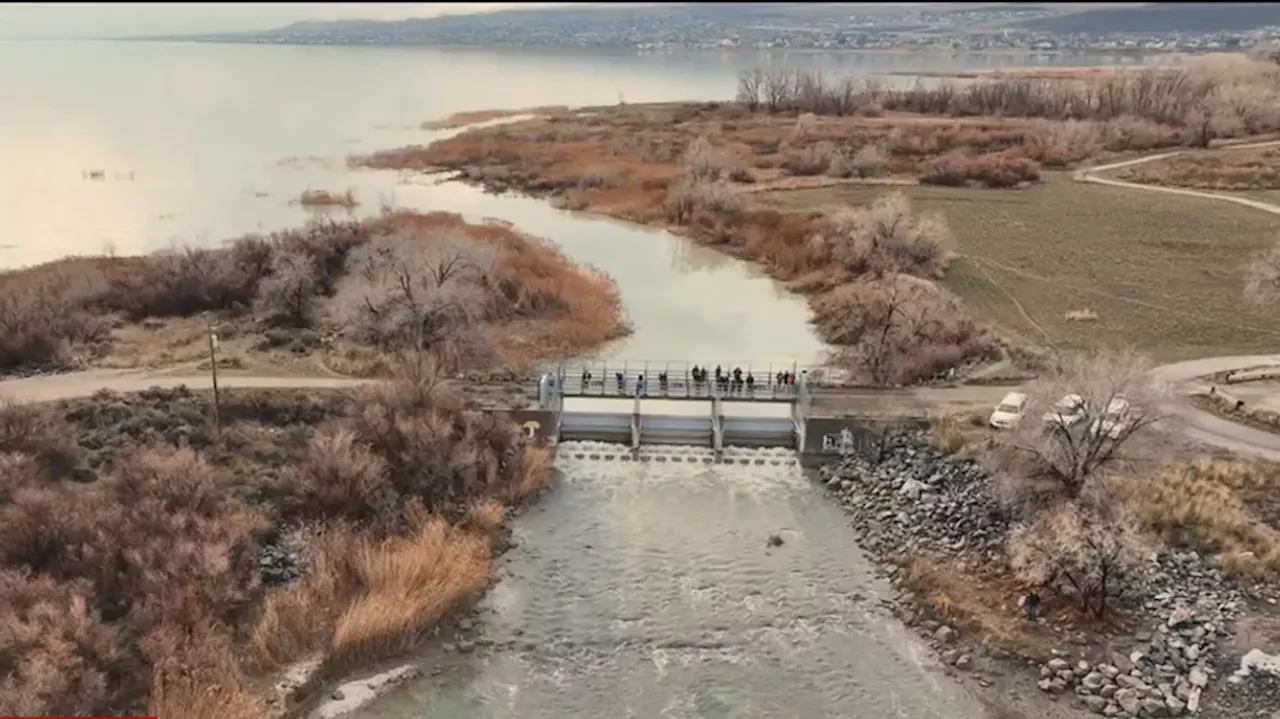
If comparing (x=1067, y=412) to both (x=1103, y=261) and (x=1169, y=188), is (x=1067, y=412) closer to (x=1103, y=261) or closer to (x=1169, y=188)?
(x=1103, y=261)

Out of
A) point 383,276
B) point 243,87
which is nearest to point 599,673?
point 383,276

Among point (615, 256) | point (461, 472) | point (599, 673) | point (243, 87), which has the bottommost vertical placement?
point (599, 673)

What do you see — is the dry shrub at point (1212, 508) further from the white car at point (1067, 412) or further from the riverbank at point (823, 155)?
the riverbank at point (823, 155)

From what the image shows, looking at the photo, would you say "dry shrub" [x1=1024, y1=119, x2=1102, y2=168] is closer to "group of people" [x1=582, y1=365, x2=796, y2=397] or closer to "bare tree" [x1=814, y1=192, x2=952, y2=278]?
"bare tree" [x1=814, y1=192, x2=952, y2=278]

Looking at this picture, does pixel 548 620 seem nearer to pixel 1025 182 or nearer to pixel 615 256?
pixel 615 256

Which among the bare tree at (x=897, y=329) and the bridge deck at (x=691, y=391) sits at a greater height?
the bare tree at (x=897, y=329)

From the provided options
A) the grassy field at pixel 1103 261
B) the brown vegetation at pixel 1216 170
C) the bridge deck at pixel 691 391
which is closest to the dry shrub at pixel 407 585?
the bridge deck at pixel 691 391

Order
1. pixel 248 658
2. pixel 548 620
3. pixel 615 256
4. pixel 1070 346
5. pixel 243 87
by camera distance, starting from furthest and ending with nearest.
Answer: pixel 243 87
pixel 615 256
pixel 1070 346
pixel 548 620
pixel 248 658

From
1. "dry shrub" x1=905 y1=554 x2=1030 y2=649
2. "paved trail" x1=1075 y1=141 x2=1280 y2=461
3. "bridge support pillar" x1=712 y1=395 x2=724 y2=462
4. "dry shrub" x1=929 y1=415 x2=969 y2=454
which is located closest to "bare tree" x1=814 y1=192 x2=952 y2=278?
"paved trail" x1=1075 y1=141 x2=1280 y2=461
